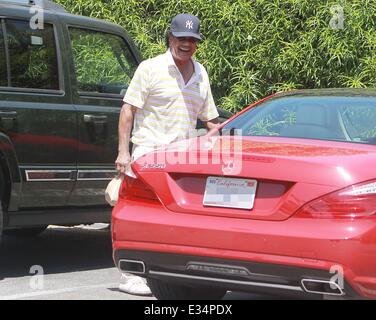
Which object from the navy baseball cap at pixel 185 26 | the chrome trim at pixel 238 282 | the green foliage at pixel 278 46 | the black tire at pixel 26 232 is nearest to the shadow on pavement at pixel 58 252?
the black tire at pixel 26 232

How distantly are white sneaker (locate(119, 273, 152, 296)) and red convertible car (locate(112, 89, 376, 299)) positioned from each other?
1120 mm

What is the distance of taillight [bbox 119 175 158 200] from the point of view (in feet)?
15.9

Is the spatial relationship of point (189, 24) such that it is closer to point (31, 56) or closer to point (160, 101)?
point (160, 101)

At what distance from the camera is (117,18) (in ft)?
39.3

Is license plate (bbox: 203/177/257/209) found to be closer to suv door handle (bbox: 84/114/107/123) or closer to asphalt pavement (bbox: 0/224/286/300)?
asphalt pavement (bbox: 0/224/286/300)

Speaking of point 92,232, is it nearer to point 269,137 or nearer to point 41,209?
point 41,209

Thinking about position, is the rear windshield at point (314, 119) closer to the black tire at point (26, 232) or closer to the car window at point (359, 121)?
the car window at point (359, 121)

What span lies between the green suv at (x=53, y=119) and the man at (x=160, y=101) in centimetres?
77

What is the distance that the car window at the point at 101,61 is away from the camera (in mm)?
7094

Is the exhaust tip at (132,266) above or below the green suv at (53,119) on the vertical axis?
below

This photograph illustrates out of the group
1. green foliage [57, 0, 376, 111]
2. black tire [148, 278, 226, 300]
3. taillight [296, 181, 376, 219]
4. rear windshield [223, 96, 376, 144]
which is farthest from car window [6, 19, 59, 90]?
green foliage [57, 0, 376, 111]

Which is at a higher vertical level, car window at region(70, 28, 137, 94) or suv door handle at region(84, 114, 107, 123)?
car window at region(70, 28, 137, 94)

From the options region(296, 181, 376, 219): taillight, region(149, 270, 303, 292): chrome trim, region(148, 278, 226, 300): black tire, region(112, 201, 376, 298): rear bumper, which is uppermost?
region(296, 181, 376, 219): taillight
